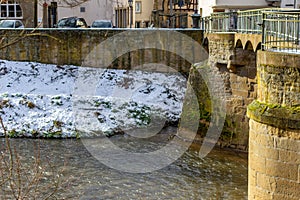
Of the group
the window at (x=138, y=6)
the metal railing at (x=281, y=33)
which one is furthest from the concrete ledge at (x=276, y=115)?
the window at (x=138, y=6)

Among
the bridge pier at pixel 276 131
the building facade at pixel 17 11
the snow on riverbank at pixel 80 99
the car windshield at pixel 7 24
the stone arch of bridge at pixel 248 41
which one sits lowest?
the snow on riverbank at pixel 80 99

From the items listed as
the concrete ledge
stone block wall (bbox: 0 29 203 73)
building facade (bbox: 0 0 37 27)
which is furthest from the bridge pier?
building facade (bbox: 0 0 37 27)

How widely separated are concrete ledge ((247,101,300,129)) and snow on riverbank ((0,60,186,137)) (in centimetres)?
1302

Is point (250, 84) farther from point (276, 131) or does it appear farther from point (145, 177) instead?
point (276, 131)

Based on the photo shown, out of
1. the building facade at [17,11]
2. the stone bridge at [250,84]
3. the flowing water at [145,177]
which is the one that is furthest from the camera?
the building facade at [17,11]

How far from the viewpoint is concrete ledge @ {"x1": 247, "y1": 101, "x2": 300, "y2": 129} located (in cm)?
1077

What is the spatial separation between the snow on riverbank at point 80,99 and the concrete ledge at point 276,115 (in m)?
13.0

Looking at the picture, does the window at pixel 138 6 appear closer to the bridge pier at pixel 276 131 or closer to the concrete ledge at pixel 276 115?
the bridge pier at pixel 276 131

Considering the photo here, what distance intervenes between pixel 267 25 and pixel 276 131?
4.32m

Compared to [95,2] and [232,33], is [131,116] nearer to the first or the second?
[232,33]

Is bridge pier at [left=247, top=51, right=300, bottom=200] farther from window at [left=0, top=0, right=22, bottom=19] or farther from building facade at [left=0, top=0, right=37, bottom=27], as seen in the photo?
window at [left=0, top=0, right=22, bottom=19]

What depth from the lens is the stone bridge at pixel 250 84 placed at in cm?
1091

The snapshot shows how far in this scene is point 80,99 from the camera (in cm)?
2708

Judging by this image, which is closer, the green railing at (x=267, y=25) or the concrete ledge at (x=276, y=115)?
the concrete ledge at (x=276, y=115)
